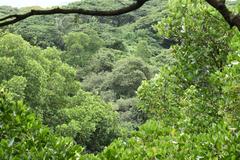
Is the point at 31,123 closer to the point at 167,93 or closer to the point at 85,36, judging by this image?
the point at 167,93

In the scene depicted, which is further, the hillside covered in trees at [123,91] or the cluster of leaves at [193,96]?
the cluster of leaves at [193,96]

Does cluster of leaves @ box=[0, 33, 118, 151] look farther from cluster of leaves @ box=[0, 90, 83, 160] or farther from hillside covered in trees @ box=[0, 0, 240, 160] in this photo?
cluster of leaves @ box=[0, 90, 83, 160]

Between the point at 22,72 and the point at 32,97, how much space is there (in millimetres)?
1880

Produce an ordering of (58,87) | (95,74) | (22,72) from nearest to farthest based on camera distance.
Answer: (22,72)
(58,87)
(95,74)

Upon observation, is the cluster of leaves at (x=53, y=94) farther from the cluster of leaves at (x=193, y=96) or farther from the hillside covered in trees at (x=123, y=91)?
the cluster of leaves at (x=193, y=96)

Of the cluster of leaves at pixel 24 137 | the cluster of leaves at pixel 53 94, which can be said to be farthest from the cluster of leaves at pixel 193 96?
the cluster of leaves at pixel 53 94

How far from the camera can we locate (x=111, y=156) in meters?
8.45

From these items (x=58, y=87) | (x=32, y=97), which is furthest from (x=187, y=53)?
(x=58, y=87)

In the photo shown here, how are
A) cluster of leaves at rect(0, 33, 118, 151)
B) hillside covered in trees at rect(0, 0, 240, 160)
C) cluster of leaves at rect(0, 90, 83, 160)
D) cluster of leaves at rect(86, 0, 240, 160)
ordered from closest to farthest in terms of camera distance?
cluster of leaves at rect(0, 90, 83, 160) → hillside covered in trees at rect(0, 0, 240, 160) → cluster of leaves at rect(86, 0, 240, 160) → cluster of leaves at rect(0, 33, 118, 151)

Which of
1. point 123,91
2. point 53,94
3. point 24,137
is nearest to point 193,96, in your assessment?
point 24,137

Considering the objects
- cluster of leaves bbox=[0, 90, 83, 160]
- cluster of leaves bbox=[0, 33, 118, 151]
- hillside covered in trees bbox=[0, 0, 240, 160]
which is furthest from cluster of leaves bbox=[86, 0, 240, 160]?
cluster of leaves bbox=[0, 33, 118, 151]

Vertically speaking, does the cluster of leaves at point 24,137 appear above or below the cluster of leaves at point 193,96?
above

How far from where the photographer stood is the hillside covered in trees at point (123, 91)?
7840 millimetres

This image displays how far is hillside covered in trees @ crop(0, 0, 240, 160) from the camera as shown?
784 cm
